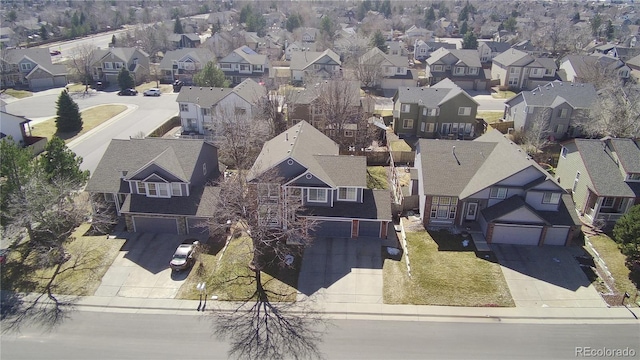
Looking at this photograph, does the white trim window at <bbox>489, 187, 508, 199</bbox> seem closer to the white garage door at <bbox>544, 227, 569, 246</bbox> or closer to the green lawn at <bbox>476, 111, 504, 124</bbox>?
the white garage door at <bbox>544, 227, 569, 246</bbox>

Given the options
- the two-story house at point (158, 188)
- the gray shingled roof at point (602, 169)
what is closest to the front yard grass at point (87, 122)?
the two-story house at point (158, 188)

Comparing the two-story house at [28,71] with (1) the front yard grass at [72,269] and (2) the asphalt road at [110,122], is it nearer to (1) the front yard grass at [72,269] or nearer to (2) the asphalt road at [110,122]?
(2) the asphalt road at [110,122]

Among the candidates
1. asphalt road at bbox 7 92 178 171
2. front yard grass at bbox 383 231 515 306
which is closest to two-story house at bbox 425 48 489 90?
asphalt road at bbox 7 92 178 171

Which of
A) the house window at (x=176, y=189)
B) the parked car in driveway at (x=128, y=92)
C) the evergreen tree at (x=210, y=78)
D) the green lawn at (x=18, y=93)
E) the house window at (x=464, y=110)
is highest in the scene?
the evergreen tree at (x=210, y=78)

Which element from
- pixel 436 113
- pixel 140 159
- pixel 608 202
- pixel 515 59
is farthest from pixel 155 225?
pixel 515 59

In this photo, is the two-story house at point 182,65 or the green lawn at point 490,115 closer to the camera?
the green lawn at point 490,115

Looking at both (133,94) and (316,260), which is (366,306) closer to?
(316,260)

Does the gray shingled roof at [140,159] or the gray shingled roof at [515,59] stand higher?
the gray shingled roof at [515,59]
